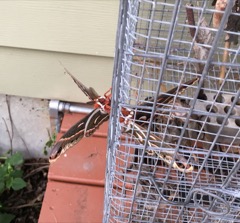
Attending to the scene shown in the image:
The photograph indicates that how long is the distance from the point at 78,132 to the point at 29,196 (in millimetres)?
811

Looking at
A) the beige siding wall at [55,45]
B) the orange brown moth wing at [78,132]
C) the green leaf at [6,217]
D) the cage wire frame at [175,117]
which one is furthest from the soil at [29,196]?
the orange brown moth wing at [78,132]

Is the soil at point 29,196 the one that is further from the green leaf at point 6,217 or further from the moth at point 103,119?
the moth at point 103,119

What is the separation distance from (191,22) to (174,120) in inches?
9.6

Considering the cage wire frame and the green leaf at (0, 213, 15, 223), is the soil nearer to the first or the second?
the green leaf at (0, 213, 15, 223)

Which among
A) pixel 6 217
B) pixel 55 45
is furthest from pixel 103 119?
pixel 6 217

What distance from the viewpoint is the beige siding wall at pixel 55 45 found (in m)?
1.08

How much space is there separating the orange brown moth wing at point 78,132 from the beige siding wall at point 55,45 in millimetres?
397

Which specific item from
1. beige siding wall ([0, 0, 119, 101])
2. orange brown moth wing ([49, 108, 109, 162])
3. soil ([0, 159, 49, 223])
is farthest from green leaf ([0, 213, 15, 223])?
orange brown moth wing ([49, 108, 109, 162])

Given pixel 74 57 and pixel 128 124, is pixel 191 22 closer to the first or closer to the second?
pixel 128 124

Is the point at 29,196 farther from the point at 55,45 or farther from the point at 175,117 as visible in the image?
the point at 175,117

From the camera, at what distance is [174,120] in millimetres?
837

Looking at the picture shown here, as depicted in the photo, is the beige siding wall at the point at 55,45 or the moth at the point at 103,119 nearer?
the moth at the point at 103,119

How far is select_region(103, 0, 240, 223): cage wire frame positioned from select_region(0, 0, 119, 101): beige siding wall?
0.22 meters

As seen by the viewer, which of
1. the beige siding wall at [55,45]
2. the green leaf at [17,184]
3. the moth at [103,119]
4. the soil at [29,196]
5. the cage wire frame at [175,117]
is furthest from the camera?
→ the soil at [29,196]
